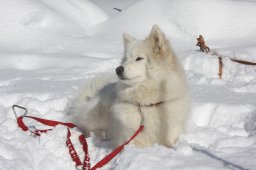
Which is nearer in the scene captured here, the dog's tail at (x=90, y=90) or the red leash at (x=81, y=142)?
the red leash at (x=81, y=142)

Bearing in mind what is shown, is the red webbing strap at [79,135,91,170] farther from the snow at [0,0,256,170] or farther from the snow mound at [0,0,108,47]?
the snow mound at [0,0,108,47]

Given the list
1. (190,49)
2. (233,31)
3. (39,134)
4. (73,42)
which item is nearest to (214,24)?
(233,31)

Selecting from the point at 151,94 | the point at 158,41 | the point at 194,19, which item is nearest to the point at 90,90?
the point at 151,94

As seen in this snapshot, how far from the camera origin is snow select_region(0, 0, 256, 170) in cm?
285

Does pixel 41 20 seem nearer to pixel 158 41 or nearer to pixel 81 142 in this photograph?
pixel 81 142

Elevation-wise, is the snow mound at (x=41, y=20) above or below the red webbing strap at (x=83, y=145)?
above

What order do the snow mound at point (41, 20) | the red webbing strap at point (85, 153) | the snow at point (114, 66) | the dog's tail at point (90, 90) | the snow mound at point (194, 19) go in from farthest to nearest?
the snow mound at point (194, 19) < the snow mound at point (41, 20) < the dog's tail at point (90, 90) < the red webbing strap at point (85, 153) < the snow at point (114, 66)

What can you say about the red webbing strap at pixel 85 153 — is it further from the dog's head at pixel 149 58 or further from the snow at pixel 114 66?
the dog's head at pixel 149 58

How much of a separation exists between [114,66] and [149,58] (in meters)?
2.53

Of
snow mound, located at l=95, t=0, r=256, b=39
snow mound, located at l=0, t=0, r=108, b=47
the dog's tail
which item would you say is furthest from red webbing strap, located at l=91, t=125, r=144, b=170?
snow mound, located at l=95, t=0, r=256, b=39

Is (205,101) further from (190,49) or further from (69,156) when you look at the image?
(190,49)

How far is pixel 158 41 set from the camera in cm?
302

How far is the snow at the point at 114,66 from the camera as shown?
9.34 ft

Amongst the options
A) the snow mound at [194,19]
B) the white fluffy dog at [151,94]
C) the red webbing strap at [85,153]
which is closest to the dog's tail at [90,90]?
the red webbing strap at [85,153]
